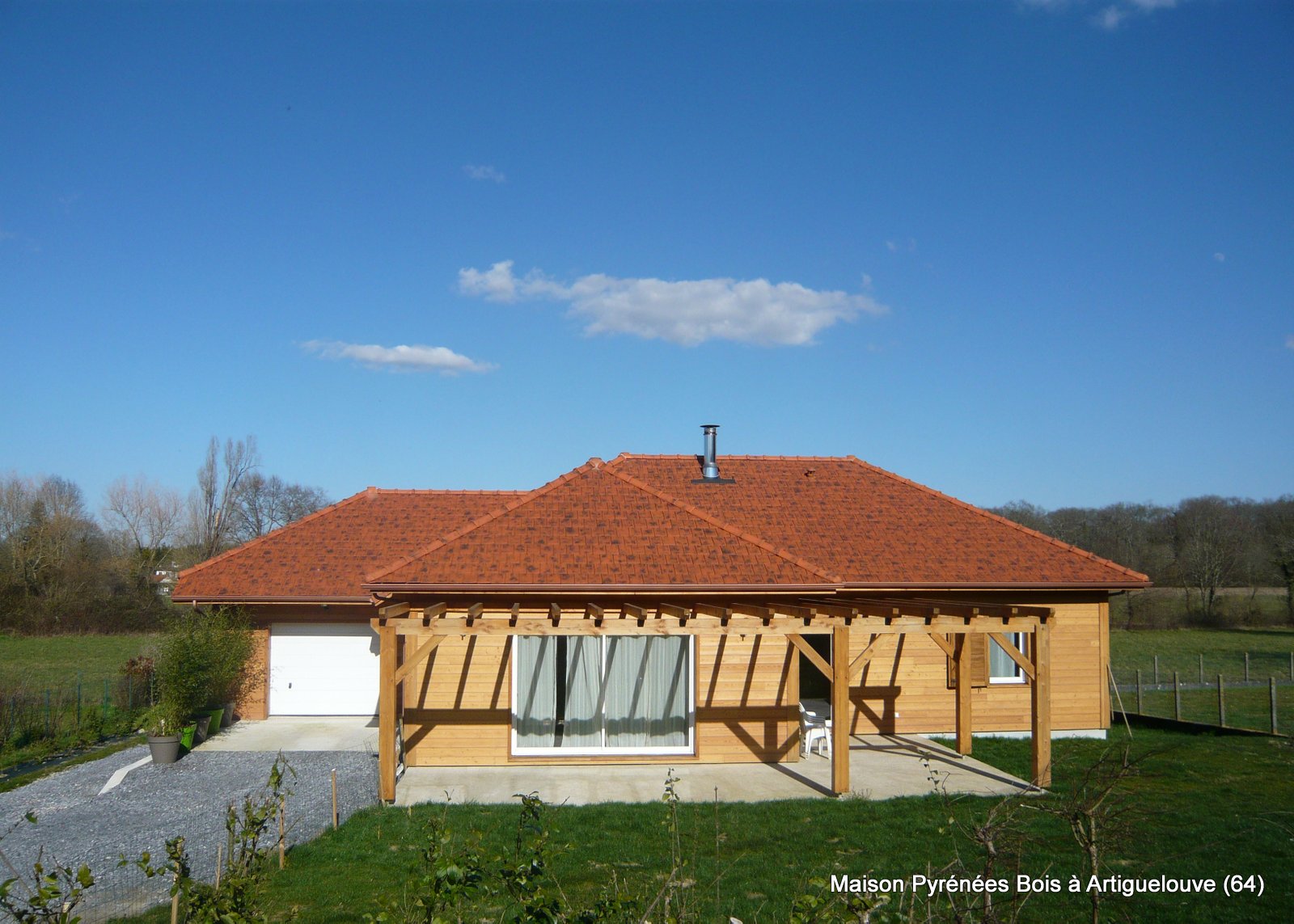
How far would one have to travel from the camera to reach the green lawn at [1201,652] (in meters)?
24.1

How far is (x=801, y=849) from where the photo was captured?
8586 mm

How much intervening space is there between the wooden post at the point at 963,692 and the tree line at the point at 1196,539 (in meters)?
28.3

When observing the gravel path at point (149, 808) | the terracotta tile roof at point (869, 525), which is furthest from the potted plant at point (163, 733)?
the terracotta tile roof at point (869, 525)

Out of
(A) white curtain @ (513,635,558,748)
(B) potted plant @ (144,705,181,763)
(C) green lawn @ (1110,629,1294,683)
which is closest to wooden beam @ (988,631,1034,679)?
(A) white curtain @ (513,635,558,748)

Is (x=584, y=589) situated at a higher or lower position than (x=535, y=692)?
higher

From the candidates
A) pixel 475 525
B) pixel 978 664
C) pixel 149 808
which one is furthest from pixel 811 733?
pixel 149 808

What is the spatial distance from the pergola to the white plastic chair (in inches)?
82.3

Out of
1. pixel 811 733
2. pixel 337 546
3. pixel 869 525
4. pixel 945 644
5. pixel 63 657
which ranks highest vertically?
pixel 869 525

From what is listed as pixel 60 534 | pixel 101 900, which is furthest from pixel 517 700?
pixel 60 534

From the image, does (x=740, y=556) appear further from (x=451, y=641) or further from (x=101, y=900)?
(x=101, y=900)

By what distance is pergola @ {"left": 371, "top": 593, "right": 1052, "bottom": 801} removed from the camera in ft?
34.6

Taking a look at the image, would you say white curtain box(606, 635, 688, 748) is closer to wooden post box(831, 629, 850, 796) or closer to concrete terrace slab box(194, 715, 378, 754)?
wooden post box(831, 629, 850, 796)

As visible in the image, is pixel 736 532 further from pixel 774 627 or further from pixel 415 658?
pixel 415 658

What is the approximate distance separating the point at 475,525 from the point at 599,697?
119 inches
